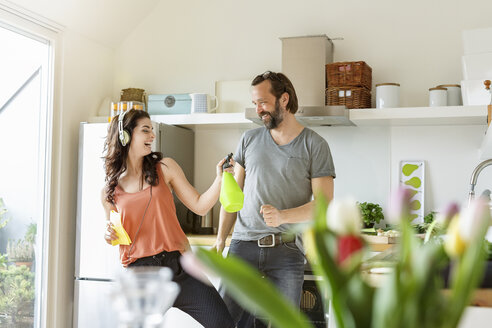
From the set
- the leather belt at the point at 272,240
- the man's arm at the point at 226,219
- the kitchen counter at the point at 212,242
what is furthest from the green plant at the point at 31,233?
the leather belt at the point at 272,240

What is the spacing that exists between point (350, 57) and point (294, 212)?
72.6 inches

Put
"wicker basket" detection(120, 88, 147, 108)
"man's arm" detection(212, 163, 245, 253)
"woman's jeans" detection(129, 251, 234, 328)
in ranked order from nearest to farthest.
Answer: "woman's jeans" detection(129, 251, 234, 328)
"man's arm" detection(212, 163, 245, 253)
"wicker basket" detection(120, 88, 147, 108)

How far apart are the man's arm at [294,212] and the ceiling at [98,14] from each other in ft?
6.79

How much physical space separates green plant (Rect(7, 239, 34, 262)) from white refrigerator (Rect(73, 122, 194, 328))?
28 centimetres

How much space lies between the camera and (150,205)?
265 cm

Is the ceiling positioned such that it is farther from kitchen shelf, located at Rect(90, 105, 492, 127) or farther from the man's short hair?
the man's short hair

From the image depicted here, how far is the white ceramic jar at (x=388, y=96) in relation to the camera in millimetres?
3771

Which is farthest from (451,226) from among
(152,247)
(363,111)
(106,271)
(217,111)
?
(217,111)

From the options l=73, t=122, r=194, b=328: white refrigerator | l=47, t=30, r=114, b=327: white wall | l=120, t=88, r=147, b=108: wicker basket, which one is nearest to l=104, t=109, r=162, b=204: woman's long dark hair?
l=73, t=122, r=194, b=328: white refrigerator

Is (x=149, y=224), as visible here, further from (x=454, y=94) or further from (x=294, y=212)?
(x=454, y=94)

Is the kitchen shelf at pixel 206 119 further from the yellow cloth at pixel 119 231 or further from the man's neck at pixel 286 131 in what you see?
the yellow cloth at pixel 119 231

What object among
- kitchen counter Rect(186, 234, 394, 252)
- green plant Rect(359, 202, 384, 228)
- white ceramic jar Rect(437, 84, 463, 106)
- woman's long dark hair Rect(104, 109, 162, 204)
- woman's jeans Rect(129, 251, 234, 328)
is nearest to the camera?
woman's jeans Rect(129, 251, 234, 328)

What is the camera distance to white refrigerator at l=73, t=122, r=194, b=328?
378 centimetres

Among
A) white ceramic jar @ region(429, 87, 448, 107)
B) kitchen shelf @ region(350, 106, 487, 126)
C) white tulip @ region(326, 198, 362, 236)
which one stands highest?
white ceramic jar @ region(429, 87, 448, 107)
